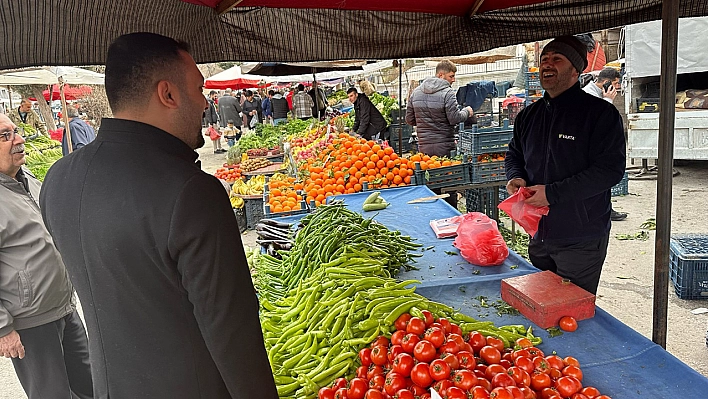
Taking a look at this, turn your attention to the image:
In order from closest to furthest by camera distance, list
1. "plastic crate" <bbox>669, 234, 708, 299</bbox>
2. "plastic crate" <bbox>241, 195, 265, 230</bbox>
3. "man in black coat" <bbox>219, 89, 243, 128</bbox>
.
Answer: "plastic crate" <bbox>669, 234, 708, 299</bbox>
"plastic crate" <bbox>241, 195, 265, 230</bbox>
"man in black coat" <bbox>219, 89, 243, 128</bbox>

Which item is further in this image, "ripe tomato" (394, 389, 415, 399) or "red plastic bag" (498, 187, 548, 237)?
"red plastic bag" (498, 187, 548, 237)

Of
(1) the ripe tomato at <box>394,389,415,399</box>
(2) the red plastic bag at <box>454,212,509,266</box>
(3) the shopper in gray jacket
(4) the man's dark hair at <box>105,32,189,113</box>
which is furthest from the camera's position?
(3) the shopper in gray jacket

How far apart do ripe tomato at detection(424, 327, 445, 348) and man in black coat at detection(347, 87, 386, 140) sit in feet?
30.0

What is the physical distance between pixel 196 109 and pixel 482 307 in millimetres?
1960

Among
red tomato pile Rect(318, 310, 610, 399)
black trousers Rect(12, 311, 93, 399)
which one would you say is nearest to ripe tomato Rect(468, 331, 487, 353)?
red tomato pile Rect(318, 310, 610, 399)

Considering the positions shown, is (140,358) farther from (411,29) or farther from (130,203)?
(411,29)

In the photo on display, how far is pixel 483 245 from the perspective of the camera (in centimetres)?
345

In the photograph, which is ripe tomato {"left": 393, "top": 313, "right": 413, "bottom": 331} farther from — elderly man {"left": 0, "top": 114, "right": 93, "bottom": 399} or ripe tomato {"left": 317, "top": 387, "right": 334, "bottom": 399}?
elderly man {"left": 0, "top": 114, "right": 93, "bottom": 399}

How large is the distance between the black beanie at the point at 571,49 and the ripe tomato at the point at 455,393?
2.53 m

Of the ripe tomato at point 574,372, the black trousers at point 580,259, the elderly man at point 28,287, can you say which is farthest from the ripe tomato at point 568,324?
the elderly man at point 28,287

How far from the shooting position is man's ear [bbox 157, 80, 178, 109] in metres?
1.54

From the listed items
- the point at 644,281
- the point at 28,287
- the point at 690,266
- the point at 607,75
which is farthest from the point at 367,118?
the point at 28,287

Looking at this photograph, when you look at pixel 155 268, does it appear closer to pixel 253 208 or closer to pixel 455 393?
pixel 455 393

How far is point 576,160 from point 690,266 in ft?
8.66
